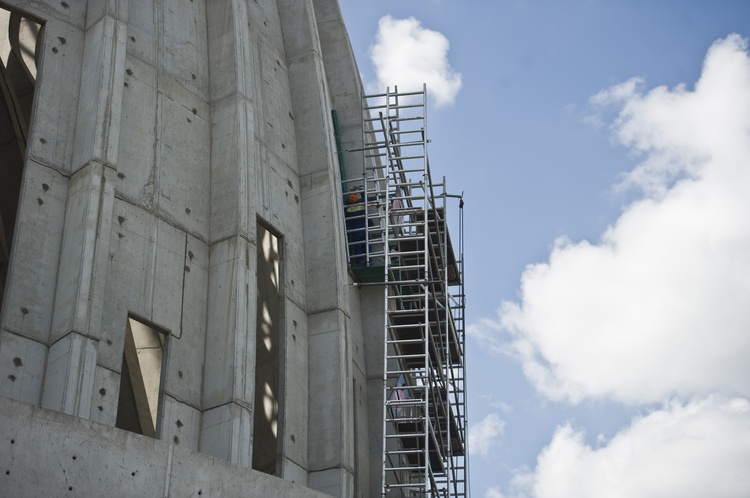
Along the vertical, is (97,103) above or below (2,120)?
below

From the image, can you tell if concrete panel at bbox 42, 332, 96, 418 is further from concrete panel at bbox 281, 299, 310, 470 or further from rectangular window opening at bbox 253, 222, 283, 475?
rectangular window opening at bbox 253, 222, 283, 475

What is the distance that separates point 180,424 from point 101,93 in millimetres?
4941

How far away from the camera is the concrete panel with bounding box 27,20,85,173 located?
14984 millimetres

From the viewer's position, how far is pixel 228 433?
619 inches

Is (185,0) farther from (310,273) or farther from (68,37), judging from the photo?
(310,273)

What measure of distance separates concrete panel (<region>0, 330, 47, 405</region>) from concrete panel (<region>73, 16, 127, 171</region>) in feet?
8.94

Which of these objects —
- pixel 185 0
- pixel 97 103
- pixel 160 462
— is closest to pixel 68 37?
pixel 97 103

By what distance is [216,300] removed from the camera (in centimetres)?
1695

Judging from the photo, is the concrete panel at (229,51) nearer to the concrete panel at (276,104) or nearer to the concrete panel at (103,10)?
the concrete panel at (276,104)

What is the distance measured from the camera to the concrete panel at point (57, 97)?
15.0 m

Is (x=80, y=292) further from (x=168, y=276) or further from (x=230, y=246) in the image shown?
(x=230, y=246)

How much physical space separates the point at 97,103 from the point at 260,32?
6.97m

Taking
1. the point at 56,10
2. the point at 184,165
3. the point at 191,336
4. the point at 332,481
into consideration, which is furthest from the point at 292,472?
the point at 56,10

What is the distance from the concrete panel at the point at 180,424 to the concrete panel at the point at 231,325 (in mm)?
319
